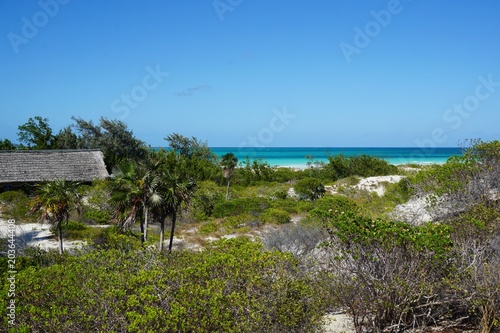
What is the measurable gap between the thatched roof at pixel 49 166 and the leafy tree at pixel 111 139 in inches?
360

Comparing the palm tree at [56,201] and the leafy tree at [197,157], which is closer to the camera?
the palm tree at [56,201]

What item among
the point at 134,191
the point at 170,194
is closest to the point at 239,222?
the point at 170,194

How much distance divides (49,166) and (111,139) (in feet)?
41.9

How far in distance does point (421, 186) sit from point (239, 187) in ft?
73.5

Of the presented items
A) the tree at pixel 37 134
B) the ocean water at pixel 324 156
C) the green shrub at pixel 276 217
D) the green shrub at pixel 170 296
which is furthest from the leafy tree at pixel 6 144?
the ocean water at pixel 324 156

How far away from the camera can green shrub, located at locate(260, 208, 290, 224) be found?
23.3 metres

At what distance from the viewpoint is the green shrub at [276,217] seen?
23263mm

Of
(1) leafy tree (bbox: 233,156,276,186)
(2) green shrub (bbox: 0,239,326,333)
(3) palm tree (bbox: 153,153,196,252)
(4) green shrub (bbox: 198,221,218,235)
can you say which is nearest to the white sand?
(3) palm tree (bbox: 153,153,196,252)

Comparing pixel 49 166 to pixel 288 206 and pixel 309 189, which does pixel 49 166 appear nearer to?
pixel 288 206

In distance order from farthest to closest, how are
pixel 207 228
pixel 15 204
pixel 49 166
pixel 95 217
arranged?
pixel 49 166 < pixel 15 204 < pixel 95 217 < pixel 207 228

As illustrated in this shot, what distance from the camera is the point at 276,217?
2344 cm

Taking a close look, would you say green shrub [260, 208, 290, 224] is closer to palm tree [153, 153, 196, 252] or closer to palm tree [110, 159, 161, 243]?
palm tree [153, 153, 196, 252]

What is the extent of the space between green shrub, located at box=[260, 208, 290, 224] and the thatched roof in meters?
14.3

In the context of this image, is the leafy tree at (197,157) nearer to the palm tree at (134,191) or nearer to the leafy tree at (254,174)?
the leafy tree at (254,174)
